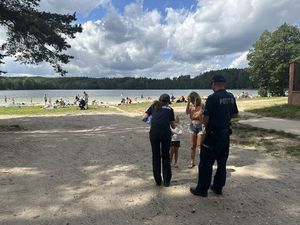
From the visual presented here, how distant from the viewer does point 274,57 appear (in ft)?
192

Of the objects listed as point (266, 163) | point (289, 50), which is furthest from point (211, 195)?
point (289, 50)

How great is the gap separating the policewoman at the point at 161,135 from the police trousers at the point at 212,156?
788 millimetres

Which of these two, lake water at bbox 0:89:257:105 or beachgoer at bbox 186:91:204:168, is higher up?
beachgoer at bbox 186:91:204:168

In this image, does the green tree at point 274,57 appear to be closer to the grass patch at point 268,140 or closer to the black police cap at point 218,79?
the grass patch at point 268,140

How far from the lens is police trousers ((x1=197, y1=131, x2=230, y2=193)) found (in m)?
5.85

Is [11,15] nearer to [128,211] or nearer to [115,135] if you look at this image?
[115,135]

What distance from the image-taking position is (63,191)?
21.2ft

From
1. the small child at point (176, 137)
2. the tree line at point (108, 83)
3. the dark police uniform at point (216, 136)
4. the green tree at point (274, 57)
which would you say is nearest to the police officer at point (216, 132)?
the dark police uniform at point (216, 136)

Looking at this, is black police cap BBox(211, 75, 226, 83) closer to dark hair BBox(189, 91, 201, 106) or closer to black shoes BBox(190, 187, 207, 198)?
black shoes BBox(190, 187, 207, 198)

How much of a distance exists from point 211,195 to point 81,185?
2348 mm

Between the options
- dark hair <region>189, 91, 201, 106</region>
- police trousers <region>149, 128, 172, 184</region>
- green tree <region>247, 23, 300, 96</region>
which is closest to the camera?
police trousers <region>149, 128, 172, 184</region>

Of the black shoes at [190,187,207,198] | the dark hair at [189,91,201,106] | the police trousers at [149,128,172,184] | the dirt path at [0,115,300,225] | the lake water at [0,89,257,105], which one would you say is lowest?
the lake water at [0,89,257,105]

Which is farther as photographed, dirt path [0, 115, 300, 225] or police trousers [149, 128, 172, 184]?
police trousers [149, 128, 172, 184]

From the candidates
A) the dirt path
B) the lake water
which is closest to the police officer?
the dirt path
